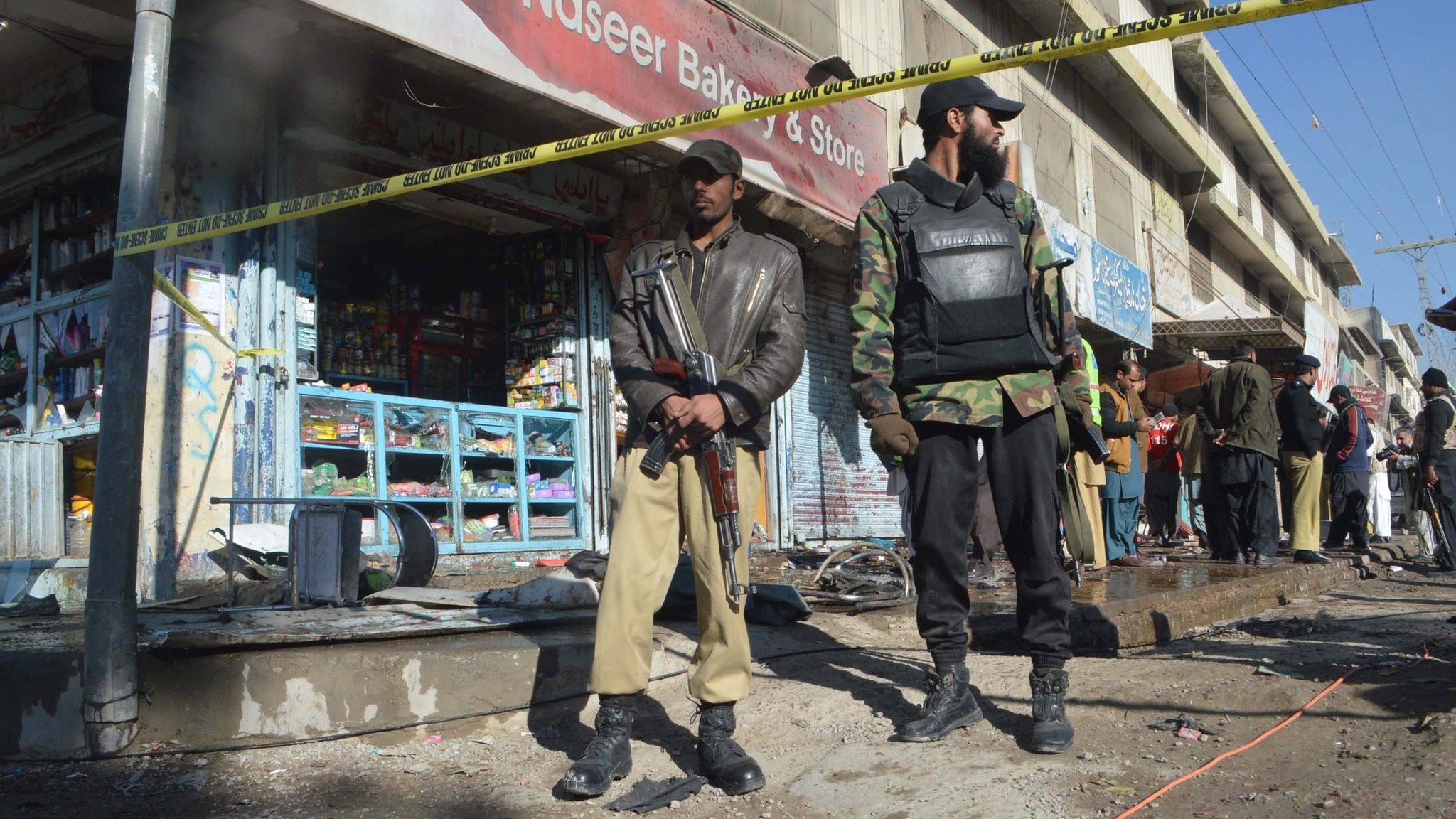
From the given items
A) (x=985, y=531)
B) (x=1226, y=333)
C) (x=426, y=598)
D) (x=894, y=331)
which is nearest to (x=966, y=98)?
(x=894, y=331)

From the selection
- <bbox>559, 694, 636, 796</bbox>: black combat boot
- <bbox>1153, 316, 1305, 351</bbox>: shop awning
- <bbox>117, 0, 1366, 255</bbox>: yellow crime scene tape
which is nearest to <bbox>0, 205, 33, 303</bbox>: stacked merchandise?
<bbox>117, 0, 1366, 255</bbox>: yellow crime scene tape

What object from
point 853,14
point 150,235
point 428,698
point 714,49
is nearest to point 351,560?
point 428,698

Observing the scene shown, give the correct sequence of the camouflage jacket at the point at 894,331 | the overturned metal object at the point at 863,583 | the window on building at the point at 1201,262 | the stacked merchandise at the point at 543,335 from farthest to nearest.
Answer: the window on building at the point at 1201,262 < the stacked merchandise at the point at 543,335 < the overturned metal object at the point at 863,583 < the camouflage jacket at the point at 894,331

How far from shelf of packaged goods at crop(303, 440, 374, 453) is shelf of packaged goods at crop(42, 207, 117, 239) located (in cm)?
181

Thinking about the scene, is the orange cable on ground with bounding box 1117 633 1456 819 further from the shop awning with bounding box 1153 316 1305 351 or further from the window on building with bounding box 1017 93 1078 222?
the shop awning with bounding box 1153 316 1305 351

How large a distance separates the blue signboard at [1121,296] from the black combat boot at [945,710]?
1219 centimetres

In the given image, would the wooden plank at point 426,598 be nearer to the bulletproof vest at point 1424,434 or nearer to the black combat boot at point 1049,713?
the black combat boot at point 1049,713

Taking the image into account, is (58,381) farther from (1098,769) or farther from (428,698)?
(1098,769)

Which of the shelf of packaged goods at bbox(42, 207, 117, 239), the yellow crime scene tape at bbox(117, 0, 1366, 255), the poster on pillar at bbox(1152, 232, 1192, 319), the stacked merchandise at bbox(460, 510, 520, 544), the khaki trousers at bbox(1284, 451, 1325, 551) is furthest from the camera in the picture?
the poster on pillar at bbox(1152, 232, 1192, 319)

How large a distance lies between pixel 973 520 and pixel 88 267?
6161 mm

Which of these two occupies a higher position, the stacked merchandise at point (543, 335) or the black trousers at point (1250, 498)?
the stacked merchandise at point (543, 335)

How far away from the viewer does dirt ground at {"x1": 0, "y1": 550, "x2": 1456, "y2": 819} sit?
2.41m

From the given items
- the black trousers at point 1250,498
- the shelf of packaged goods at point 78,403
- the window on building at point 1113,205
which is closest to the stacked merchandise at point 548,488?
the shelf of packaged goods at point 78,403

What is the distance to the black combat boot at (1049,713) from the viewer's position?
273 cm
